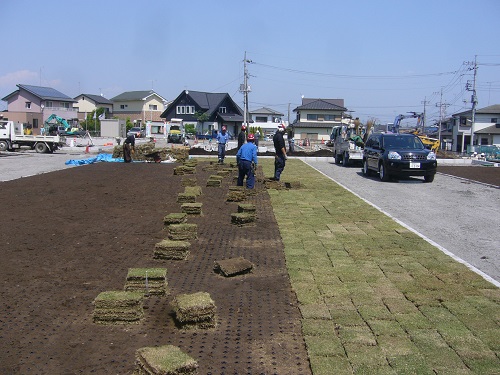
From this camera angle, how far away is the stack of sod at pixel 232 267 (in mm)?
6480

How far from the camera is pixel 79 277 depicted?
631 cm

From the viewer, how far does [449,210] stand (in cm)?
1216

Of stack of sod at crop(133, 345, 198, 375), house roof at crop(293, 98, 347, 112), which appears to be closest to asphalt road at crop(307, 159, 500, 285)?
stack of sod at crop(133, 345, 198, 375)

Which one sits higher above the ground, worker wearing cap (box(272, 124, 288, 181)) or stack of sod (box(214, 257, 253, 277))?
worker wearing cap (box(272, 124, 288, 181))

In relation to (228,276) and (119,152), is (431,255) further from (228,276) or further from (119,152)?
(119,152)

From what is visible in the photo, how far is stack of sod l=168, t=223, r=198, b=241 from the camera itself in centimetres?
829

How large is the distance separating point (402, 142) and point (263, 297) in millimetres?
15039

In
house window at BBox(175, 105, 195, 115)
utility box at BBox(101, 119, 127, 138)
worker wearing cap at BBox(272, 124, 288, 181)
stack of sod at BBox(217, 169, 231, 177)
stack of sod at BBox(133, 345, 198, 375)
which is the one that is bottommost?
stack of sod at BBox(133, 345, 198, 375)

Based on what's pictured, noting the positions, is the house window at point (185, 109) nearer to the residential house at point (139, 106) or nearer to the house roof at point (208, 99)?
the house roof at point (208, 99)

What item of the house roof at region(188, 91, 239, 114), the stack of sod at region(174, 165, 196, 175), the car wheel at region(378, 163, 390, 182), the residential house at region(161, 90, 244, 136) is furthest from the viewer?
the house roof at region(188, 91, 239, 114)

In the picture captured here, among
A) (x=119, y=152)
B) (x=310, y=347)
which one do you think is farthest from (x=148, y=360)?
(x=119, y=152)

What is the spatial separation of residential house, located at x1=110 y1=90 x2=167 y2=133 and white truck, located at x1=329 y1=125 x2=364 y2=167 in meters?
68.2

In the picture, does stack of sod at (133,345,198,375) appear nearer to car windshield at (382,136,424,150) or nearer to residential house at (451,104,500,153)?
car windshield at (382,136,424,150)

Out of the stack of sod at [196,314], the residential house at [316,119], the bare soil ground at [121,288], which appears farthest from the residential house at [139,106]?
the stack of sod at [196,314]
